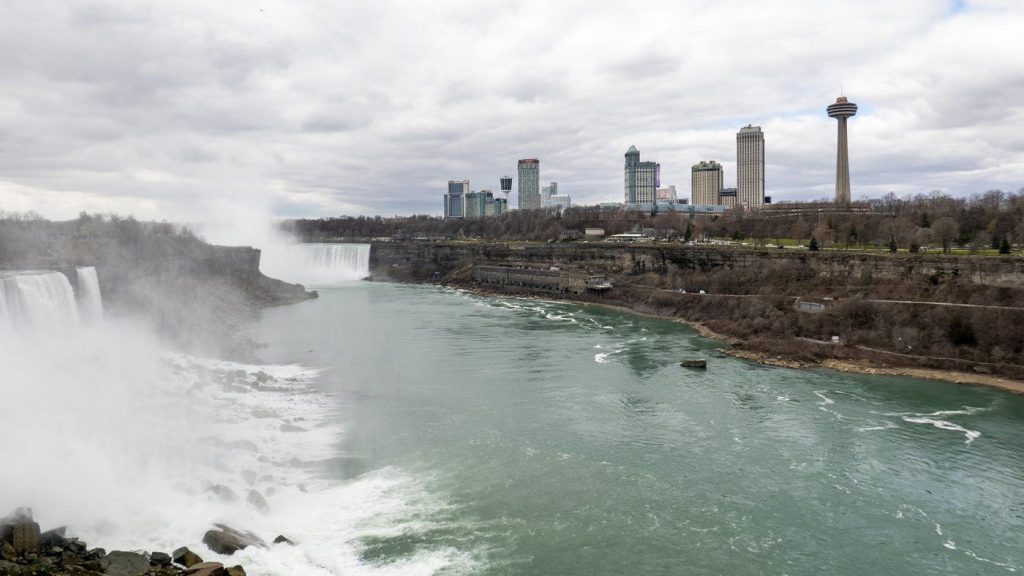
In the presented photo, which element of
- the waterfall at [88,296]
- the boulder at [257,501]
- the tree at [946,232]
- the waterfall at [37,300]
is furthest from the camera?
the tree at [946,232]

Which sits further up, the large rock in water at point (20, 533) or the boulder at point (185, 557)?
the large rock in water at point (20, 533)

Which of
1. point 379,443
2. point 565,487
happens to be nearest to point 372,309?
point 379,443

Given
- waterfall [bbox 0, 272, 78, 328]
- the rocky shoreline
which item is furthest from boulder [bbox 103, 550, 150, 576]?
waterfall [bbox 0, 272, 78, 328]

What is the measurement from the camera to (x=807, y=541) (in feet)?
47.3

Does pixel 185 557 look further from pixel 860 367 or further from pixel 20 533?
pixel 860 367

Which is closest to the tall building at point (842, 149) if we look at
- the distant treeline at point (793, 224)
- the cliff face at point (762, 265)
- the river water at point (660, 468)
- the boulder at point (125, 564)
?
the distant treeline at point (793, 224)

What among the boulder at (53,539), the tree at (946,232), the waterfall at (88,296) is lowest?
the boulder at (53,539)

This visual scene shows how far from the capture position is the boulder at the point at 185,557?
1224 cm

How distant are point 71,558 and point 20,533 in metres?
1.08

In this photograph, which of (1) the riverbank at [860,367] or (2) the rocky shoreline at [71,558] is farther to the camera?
(1) the riverbank at [860,367]

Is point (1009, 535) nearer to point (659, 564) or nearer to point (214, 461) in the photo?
point (659, 564)

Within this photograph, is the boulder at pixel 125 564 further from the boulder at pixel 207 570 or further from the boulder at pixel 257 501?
the boulder at pixel 257 501

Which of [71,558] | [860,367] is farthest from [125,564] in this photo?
[860,367]

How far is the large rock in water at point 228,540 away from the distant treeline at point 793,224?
4429cm
